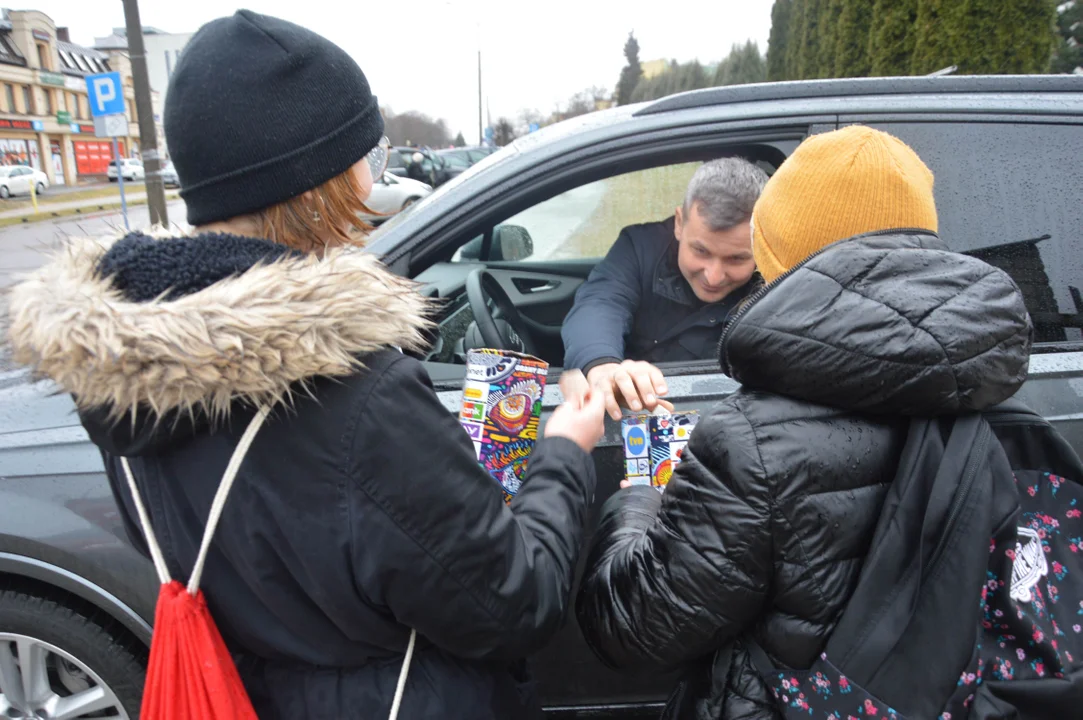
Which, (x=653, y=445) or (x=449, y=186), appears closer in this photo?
(x=653, y=445)

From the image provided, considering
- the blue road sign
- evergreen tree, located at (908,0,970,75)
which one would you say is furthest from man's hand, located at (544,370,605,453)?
the blue road sign

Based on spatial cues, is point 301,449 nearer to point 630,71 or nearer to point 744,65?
point 744,65

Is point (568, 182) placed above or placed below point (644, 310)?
above

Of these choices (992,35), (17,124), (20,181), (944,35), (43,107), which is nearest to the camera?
(992,35)

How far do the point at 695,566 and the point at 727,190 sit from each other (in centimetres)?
143

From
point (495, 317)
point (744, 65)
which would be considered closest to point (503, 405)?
point (495, 317)

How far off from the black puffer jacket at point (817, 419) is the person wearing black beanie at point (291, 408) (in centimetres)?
23

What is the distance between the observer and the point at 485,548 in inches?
38.5

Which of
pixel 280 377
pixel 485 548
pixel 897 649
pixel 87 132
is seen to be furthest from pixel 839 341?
pixel 87 132

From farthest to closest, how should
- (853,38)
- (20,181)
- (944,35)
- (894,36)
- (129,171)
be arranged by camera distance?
(129,171), (20,181), (853,38), (894,36), (944,35)

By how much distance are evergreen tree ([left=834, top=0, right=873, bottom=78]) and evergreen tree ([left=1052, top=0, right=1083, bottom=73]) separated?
202 inches

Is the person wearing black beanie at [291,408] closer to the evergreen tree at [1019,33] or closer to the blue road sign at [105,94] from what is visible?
the evergreen tree at [1019,33]

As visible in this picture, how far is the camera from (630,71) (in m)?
64.1

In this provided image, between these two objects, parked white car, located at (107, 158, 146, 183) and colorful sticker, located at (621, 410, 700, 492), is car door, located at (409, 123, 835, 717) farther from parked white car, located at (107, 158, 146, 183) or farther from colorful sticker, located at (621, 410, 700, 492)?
parked white car, located at (107, 158, 146, 183)
